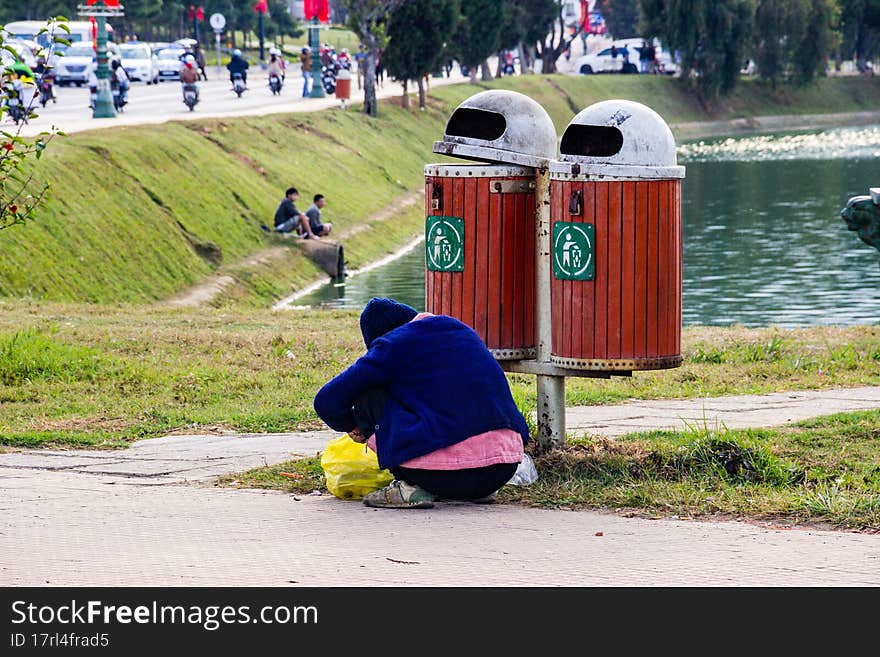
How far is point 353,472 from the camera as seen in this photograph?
6895 millimetres

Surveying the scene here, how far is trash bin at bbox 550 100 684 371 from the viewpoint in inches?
278

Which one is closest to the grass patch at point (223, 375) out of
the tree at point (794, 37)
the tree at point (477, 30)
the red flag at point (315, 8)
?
the red flag at point (315, 8)

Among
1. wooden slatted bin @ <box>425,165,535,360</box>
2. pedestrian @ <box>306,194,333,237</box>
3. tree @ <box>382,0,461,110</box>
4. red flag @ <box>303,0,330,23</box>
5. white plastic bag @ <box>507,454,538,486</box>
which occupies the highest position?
red flag @ <box>303,0,330,23</box>

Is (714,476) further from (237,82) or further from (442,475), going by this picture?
(237,82)

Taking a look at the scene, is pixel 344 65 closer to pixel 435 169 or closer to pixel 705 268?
pixel 705 268

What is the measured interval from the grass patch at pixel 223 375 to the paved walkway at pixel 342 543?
1.56m

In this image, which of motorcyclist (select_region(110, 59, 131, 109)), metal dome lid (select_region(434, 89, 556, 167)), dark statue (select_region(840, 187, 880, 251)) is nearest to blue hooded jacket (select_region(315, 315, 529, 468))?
metal dome lid (select_region(434, 89, 556, 167))

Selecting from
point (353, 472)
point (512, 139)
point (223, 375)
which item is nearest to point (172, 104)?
point (223, 375)

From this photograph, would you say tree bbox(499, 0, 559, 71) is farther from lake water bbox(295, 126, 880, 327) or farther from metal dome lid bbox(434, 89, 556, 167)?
metal dome lid bbox(434, 89, 556, 167)

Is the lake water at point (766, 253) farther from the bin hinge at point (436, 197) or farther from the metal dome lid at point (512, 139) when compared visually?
the bin hinge at point (436, 197)

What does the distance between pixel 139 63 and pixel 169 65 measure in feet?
7.23

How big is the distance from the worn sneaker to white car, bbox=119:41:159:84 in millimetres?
51700

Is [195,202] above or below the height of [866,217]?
below

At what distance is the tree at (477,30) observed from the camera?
52.3 metres
